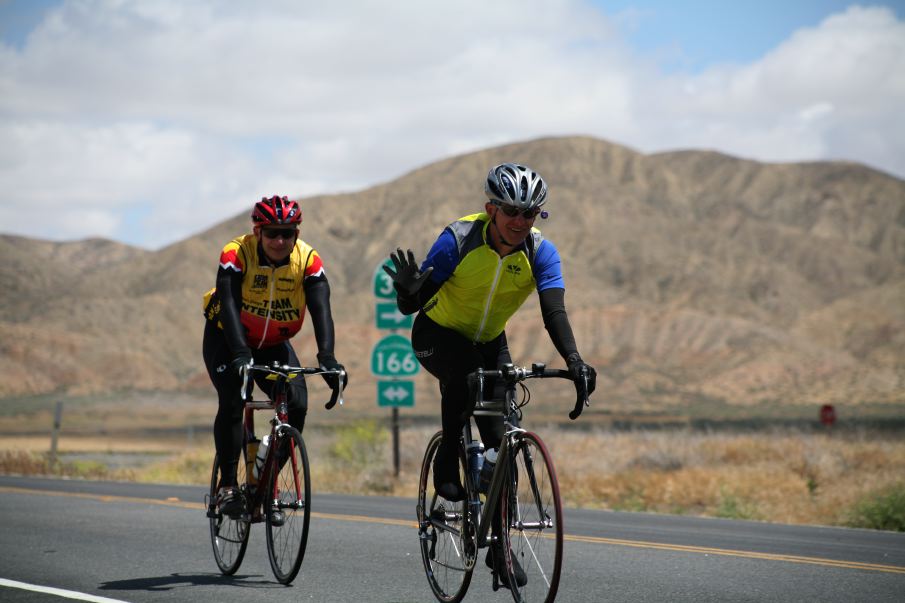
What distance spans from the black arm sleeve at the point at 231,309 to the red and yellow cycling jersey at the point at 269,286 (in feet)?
0.19

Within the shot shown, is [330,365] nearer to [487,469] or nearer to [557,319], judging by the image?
[487,469]

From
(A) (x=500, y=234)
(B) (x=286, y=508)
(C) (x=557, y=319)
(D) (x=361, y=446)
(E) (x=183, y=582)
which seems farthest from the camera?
(D) (x=361, y=446)

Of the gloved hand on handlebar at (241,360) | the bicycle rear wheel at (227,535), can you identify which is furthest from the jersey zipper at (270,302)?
the bicycle rear wheel at (227,535)

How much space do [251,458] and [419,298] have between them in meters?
2.20

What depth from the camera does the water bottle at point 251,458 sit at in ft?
25.6

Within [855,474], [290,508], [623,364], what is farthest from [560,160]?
[290,508]

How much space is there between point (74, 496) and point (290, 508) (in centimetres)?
838

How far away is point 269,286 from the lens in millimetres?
7695

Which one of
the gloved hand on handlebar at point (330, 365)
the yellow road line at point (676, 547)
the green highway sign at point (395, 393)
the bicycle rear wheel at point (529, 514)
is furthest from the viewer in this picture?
the green highway sign at point (395, 393)

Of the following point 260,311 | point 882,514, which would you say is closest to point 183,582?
point 260,311

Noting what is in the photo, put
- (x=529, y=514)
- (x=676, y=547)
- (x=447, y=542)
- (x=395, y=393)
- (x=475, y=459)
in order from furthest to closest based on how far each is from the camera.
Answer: (x=395, y=393) < (x=676, y=547) < (x=447, y=542) < (x=475, y=459) < (x=529, y=514)

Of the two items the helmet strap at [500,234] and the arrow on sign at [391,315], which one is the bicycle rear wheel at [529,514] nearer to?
the helmet strap at [500,234]

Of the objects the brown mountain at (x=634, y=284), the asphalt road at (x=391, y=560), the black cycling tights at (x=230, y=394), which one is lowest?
the asphalt road at (x=391, y=560)

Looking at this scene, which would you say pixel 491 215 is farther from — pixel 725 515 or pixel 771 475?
pixel 771 475
